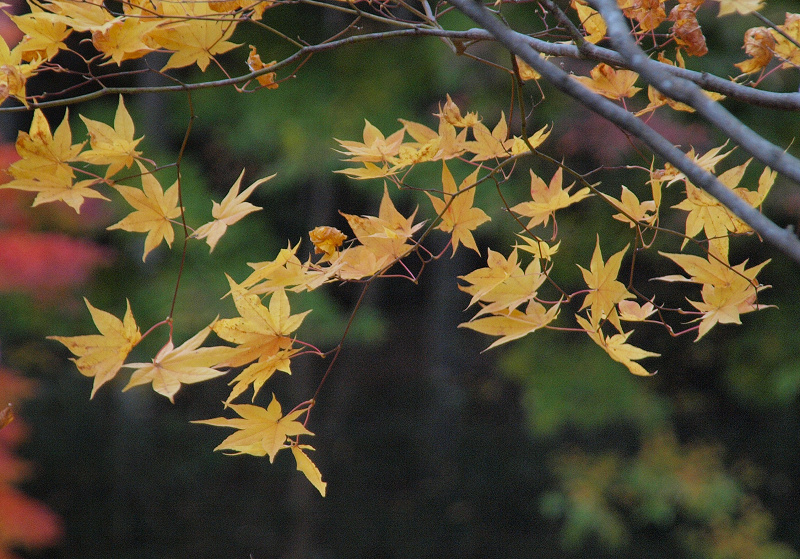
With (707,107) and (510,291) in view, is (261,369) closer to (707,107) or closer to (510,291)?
(510,291)

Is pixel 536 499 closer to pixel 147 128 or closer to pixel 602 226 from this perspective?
pixel 602 226

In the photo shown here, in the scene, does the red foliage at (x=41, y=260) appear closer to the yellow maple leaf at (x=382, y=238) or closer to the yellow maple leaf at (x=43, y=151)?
the yellow maple leaf at (x=43, y=151)

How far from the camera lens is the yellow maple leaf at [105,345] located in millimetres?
591

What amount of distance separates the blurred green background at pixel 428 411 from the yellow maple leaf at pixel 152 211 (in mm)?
2026

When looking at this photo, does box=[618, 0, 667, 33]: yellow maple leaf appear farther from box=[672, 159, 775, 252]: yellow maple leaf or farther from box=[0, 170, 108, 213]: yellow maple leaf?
box=[0, 170, 108, 213]: yellow maple leaf

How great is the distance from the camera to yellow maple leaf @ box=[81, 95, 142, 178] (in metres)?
0.63

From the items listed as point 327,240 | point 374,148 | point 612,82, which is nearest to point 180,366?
point 327,240

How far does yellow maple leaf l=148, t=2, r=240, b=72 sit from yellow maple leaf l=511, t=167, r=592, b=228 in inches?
13.4

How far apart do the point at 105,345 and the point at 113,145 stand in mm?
191

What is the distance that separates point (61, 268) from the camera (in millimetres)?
2289

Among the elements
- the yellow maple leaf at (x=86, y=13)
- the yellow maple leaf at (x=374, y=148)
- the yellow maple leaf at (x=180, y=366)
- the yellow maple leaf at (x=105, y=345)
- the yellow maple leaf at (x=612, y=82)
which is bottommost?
the yellow maple leaf at (x=105, y=345)

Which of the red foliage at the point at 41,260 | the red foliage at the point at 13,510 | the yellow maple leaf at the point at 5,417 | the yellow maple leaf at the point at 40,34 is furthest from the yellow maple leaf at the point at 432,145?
the red foliage at the point at 13,510

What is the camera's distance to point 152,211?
2.20 ft

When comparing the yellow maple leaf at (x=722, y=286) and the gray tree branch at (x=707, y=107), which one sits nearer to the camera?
the gray tree branch at (x=707, y=107)
